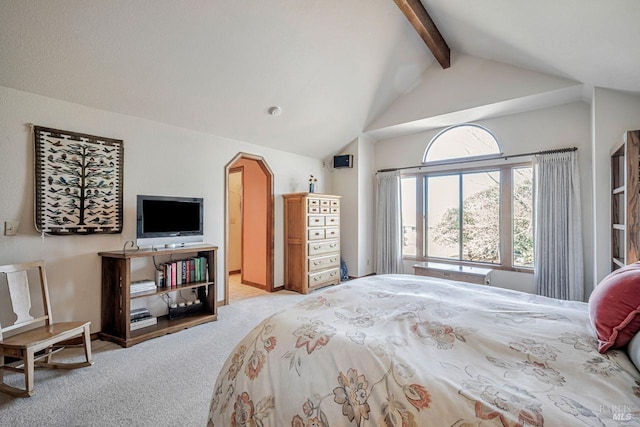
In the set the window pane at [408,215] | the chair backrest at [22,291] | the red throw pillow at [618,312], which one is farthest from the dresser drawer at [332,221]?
the red throw pillow at [618,312]

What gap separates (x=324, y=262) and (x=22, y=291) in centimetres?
347

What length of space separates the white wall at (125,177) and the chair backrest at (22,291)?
0.26 metres

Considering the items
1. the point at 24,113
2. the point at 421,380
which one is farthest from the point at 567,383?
the point at 24,113

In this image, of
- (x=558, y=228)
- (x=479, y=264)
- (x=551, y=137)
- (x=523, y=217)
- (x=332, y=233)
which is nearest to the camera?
(x=558, y=228)

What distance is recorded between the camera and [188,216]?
11.2 feet

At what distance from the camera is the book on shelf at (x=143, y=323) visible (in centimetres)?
283

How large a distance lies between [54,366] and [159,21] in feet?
9.57

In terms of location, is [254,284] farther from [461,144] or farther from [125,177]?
[461,144]

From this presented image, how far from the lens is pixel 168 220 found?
3.21m

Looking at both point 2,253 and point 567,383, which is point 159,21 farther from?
point 567,383

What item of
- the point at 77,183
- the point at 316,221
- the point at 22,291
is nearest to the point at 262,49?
the point at 77,183

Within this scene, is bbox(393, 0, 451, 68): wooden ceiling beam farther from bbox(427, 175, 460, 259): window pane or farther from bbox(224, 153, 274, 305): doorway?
bbox(224, 153, 274, 305): doorway

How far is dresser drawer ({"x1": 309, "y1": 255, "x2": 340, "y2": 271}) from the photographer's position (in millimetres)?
4496

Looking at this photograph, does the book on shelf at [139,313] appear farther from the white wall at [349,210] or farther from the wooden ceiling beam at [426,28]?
the wooden ceiling beam at [426,28]
